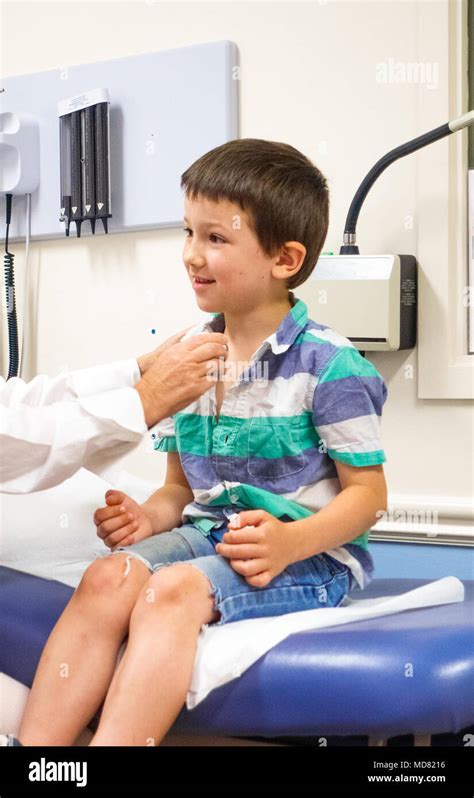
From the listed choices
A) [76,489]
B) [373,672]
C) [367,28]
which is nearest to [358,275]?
[367,28]

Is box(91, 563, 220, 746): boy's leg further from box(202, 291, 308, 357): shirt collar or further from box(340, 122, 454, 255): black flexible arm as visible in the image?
box(340, 122, 454, 255): black flexible arm

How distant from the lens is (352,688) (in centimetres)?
96

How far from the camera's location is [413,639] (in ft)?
3.27

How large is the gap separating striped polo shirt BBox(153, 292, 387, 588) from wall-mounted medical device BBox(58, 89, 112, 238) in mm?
838

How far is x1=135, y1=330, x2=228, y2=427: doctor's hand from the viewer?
1075mm

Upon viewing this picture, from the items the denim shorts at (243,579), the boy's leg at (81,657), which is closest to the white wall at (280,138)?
the denim shorts at (243,579)

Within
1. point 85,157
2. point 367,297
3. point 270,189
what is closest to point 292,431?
point 270,189

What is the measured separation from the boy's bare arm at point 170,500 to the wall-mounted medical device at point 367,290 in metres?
0.39

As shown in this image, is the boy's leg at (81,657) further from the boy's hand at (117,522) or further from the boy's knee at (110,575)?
the boy's hand at (117,522)

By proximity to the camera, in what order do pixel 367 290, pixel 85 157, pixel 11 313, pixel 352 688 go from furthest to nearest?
pixel 11 313 → pixel 85 157 → pixel 367 290 → pixel 352 688

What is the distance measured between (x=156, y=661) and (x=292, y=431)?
1.19ft

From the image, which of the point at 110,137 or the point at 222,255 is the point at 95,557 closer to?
the point at 222,255

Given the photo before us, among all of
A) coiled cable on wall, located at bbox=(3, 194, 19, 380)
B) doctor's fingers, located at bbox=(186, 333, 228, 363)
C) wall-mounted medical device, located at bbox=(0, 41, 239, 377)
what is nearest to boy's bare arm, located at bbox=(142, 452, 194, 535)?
doctor's fingers, located at bbox=(186, 333, 228, 363)

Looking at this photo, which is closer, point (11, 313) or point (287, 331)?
point (287, 331)
